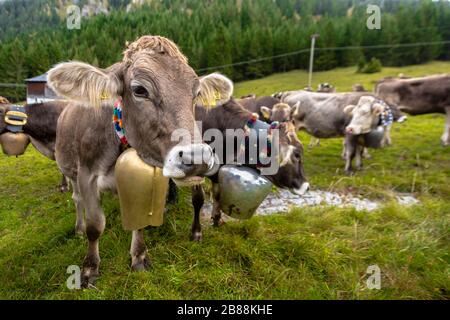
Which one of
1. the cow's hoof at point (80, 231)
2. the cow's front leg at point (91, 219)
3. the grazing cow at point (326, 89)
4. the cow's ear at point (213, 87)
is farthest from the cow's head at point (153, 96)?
the grazing cow at point (326, 89)

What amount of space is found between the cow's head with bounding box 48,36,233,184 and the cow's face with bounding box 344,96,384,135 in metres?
6.03

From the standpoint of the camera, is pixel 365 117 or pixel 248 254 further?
pixel 365 117

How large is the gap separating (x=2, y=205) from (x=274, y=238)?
4.98 m

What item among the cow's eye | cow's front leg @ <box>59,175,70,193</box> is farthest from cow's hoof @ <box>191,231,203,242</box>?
cow's front leg @ <box>59,175,70,193</box>

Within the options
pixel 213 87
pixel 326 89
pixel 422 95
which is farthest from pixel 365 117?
pixel 326 89

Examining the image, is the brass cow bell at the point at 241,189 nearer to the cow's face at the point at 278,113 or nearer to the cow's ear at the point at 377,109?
the cow's face at the point at 278,113

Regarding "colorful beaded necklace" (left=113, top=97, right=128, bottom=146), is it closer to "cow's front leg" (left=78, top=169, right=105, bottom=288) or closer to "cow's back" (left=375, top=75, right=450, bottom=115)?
"cow's front leg" (left=78, top=169, right=105, bottom=288)

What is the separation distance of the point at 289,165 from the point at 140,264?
2077 millimetres

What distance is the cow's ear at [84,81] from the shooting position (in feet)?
7.89

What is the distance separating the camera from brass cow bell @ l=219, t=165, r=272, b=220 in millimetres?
3357

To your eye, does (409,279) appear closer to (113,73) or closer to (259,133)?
(259,133)

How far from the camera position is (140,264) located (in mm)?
3322

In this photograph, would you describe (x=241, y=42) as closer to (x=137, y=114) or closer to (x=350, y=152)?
(x=350, y=152)

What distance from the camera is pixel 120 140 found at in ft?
9.36
